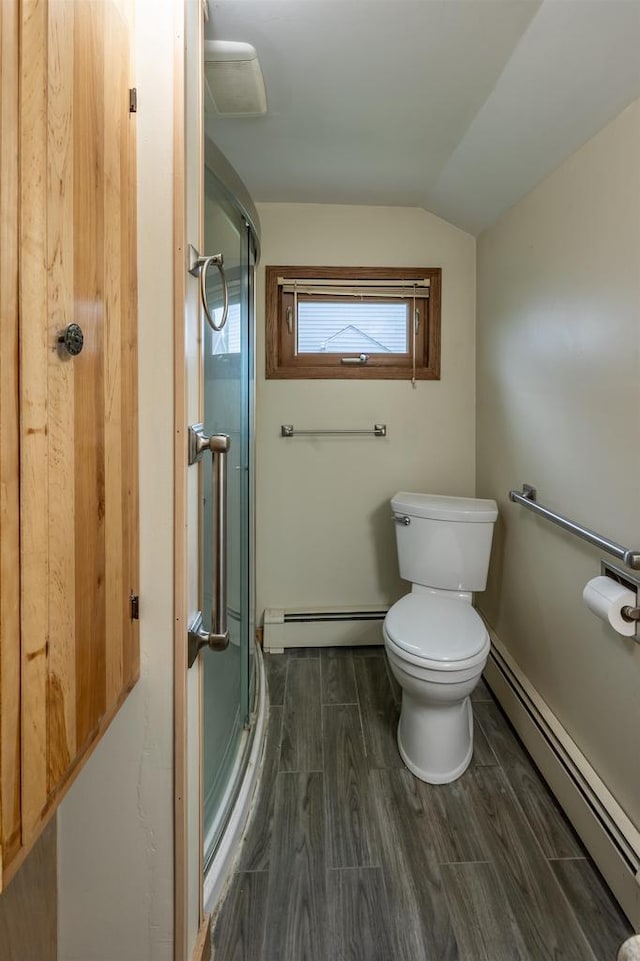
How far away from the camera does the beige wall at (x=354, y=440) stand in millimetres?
2309

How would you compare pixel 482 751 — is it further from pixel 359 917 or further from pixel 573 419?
pixel 573 419

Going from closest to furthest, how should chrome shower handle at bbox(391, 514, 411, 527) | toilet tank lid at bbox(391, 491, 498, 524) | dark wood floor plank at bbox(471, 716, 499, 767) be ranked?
dark wood floor plank at bbox(471, 716, 499, 767) < toilet tank lid at bbox(391, 491, 498, 524) < chrome shower handle at bbox(391, 514, 411, 527)

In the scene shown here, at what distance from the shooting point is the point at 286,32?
1237mm

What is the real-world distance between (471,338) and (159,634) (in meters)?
2.06

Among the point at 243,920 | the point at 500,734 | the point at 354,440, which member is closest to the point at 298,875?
the point at 243,920

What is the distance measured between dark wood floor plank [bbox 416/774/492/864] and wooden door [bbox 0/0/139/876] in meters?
1.07

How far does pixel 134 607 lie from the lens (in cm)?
83

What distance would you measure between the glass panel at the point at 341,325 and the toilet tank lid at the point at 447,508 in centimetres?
77

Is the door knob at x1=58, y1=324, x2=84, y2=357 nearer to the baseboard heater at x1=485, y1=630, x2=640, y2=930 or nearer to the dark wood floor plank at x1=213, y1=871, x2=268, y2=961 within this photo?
the dark wood floor plank at x1=213, y1=871, x2=268, y2=961

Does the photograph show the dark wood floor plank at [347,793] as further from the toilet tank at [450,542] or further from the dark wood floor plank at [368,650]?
the toilet tank at [450,542]

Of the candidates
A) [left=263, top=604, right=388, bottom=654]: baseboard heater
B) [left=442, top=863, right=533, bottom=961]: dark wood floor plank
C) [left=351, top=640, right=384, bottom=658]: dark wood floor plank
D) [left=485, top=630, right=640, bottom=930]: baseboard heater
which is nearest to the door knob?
[left=442, top=863, right=533, bottom=961]: dark wood floor plank

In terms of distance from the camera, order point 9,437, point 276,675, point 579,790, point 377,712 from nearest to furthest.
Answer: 1. point 9,437
2. point 579,790
3. point 377,712
4. point 276,675

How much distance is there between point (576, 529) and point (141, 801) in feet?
4.13

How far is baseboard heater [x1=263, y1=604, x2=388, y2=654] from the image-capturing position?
7.86 feet
